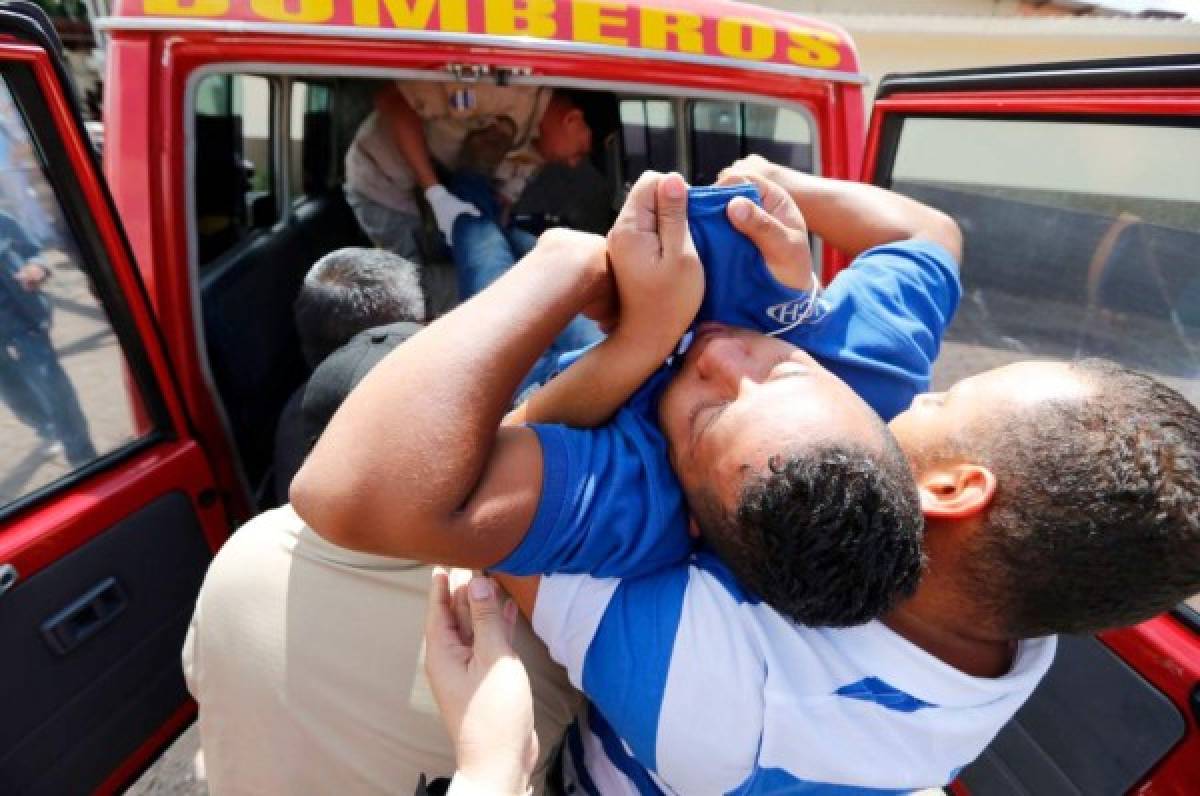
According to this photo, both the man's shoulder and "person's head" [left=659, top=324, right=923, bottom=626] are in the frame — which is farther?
the man's shoulder

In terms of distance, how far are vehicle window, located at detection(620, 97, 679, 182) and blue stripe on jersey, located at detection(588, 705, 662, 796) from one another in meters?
2.86

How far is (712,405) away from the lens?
956 millimetres

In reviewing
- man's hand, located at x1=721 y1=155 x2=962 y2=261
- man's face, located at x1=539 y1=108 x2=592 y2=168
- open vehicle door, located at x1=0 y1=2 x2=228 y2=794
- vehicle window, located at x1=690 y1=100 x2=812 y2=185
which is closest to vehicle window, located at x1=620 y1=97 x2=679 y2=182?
vehicle window, located at x1=690 y1=100 x2=812 y2=185

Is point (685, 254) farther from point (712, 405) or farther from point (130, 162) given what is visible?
point (130, 162)

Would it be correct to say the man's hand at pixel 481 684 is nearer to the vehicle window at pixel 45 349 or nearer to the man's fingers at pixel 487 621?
the man's fingers at pixel 487 621

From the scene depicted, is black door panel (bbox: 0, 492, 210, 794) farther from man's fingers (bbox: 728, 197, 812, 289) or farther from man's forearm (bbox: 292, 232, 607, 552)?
man's fingers (bbox: 728, 197, 812, 289)

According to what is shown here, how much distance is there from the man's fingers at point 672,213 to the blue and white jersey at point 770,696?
45 cm

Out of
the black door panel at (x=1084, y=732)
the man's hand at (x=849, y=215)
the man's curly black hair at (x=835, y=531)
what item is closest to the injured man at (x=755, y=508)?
the man's curly black hair at (x=835, y=531)

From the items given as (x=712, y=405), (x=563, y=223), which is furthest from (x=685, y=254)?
(x=563, y=223)

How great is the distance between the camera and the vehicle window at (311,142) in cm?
416

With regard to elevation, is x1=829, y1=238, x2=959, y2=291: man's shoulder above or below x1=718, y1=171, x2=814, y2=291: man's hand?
below

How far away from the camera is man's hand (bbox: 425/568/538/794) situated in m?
0.88

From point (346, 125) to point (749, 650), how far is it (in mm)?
4154

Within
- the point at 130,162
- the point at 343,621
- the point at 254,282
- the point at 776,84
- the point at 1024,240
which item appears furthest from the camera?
the point at 254,282
